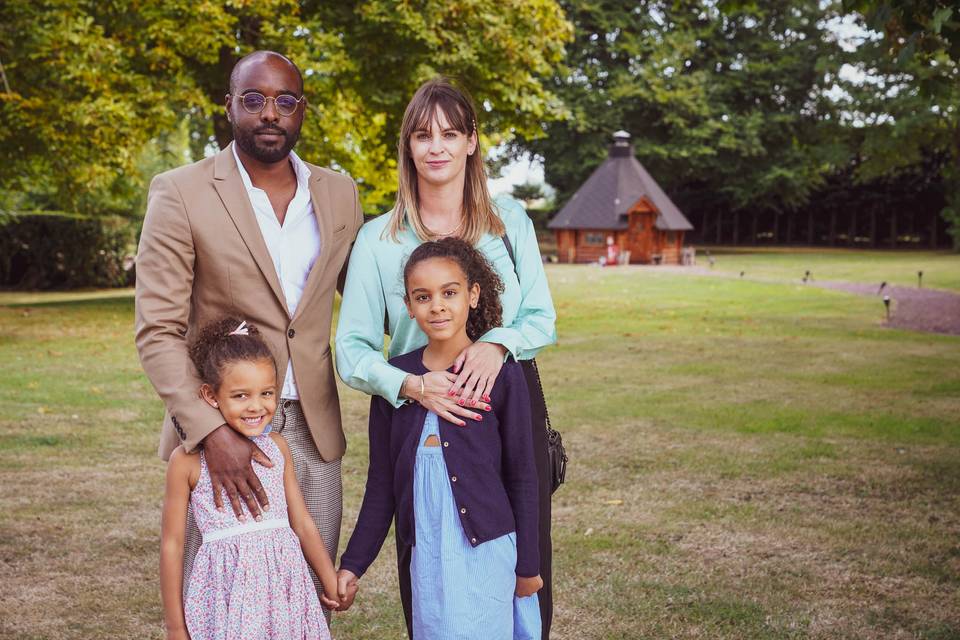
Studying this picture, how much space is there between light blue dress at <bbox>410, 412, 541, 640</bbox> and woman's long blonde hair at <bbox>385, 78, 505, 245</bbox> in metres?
0.64

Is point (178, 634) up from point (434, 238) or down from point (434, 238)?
down

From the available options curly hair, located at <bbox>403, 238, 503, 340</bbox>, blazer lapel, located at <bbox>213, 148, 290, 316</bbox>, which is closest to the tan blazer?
blazer lapel, located at <bbox>213, 148, 290, 316</bbox>

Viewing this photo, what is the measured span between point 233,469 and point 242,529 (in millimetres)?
197

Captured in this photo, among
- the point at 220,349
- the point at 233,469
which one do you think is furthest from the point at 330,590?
the point at 220,349

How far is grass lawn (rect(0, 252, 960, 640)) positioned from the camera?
484 cm

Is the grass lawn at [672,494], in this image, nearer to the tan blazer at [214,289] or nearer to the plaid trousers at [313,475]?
the plaid trousers at [313,475]

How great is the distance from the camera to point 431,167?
3301 mm

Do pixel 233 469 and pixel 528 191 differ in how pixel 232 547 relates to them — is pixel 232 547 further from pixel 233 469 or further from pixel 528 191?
pixel 528 191

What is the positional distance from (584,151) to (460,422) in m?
42.1

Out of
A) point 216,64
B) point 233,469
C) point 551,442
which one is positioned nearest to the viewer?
point 233,469

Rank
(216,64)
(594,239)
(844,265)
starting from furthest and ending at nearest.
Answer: (594,239) → (844,265) → (216,64)

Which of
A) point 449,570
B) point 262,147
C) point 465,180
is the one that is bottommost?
point 449,570

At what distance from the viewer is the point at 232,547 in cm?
303

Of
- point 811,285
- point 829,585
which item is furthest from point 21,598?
point 811,285
